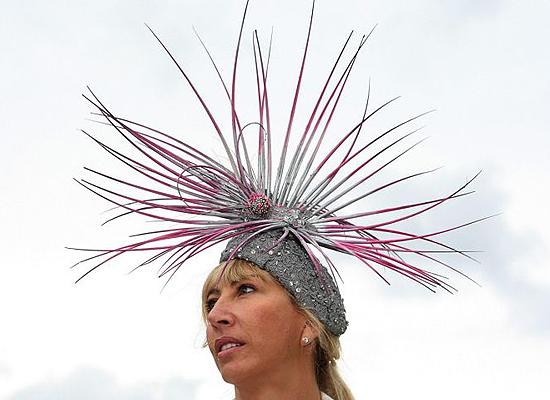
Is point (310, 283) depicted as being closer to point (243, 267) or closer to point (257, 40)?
point (243, 267)

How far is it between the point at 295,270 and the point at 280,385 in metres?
0.56

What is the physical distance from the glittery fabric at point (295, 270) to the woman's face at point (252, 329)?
0.21ft

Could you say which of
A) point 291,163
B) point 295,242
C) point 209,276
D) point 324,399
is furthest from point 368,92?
point 324,399

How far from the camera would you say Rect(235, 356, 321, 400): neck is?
5102 mm

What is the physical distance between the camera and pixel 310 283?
17.2 feet

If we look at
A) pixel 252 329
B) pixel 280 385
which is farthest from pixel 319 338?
pixel 252 329

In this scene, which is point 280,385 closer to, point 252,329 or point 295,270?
point 252,329

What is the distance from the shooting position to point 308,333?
5.25m

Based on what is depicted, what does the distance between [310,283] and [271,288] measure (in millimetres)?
219

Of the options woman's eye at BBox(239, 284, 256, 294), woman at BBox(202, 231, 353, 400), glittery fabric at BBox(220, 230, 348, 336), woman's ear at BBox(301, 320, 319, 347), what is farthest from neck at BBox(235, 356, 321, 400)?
woman's eye at BBox(239, 284, 256, 294)

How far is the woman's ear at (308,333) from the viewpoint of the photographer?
5.23 m

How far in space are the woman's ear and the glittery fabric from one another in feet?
0.20

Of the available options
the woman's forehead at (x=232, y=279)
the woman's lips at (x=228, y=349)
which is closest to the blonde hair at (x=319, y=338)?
the woman's forehead at (x=232, y=279)

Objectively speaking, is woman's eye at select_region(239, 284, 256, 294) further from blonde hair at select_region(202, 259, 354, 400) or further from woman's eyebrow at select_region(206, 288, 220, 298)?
woman's eyebrow at select_region(206, 288, 220, 298)
